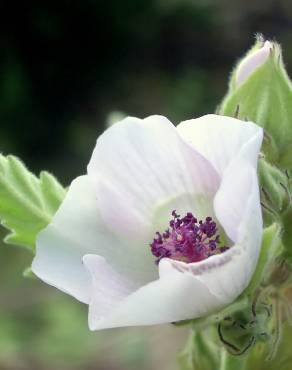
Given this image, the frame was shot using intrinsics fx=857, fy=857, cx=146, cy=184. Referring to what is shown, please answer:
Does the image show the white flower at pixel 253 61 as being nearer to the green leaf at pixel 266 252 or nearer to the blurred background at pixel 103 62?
the green leaf at pixel 266 252

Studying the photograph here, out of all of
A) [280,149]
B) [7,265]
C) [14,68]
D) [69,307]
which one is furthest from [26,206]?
[14,68]

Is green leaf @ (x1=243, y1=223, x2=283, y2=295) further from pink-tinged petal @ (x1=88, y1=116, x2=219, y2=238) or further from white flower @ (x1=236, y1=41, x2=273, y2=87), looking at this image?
white flower @ (x1=236, y1=41, x2=273, y2=87)

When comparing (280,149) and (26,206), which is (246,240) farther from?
(26,206)

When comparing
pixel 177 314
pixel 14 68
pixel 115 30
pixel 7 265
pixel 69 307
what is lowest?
pixel 177 314

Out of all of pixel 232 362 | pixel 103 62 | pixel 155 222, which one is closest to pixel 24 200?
pixel 155 222

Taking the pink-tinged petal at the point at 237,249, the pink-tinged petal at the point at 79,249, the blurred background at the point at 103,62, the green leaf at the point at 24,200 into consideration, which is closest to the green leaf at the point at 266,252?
the pink-tinged petal at the point at 237,249

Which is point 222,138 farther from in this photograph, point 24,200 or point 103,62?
point 103,62
